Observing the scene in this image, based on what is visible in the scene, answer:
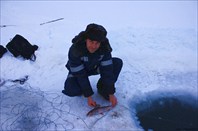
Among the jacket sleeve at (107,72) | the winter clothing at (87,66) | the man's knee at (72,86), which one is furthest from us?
the man's knee at (72,86)

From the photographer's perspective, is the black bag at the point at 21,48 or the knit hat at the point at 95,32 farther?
the black bag at the point at 21,48

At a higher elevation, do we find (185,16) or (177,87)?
(185,16)

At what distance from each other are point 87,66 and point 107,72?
27 centimetres

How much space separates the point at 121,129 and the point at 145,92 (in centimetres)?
85

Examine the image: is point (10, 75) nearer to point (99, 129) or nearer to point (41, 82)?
point (41, 82)

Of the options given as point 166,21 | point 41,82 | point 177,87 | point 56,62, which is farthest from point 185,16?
point 41,82

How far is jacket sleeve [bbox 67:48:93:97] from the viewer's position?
270 centimetres

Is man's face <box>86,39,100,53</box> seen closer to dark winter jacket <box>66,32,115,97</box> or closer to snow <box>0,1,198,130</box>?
dark winter jacket <box>66,32,115,97</box>

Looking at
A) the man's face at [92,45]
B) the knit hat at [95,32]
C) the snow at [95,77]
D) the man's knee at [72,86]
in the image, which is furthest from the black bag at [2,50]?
the knit hat at [95,32]

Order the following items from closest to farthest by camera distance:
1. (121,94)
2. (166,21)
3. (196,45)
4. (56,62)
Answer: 1. (121,94)
2. (56,62)
3. (196,45)
4. (166,21)

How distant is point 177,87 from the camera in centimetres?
367

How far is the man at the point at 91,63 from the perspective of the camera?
243cm

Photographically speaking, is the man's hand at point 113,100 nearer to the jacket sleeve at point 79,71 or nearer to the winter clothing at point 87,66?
the winter clothing at point 87,66

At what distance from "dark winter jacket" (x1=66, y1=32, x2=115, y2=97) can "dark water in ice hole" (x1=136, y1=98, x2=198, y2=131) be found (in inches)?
26.8
